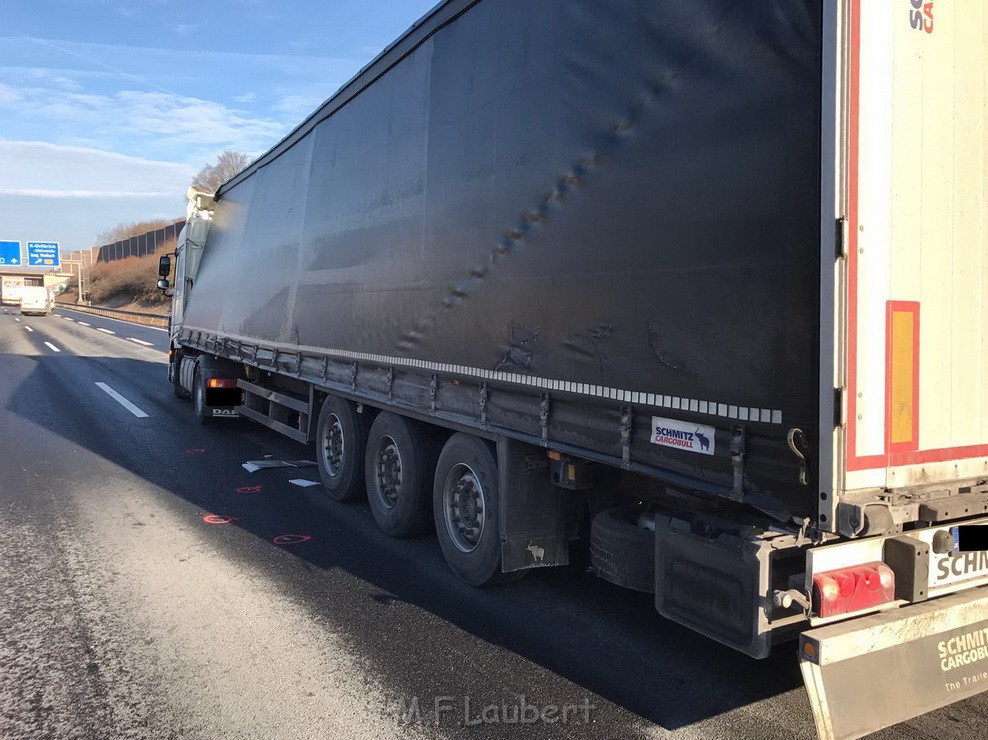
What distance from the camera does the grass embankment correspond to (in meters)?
73.9

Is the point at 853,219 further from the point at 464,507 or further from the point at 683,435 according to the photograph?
the point at 464,507

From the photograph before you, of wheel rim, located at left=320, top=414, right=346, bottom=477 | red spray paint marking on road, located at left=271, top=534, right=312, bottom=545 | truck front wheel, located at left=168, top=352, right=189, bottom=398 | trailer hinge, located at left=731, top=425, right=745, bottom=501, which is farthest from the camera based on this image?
truck front wheel, located at left=168, top=352, right=189, bottom=398

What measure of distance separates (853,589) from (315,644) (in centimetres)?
290

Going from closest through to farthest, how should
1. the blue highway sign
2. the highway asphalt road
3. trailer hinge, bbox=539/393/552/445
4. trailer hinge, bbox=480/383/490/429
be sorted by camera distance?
1. the highway asphalt road
2. trailer hinge, bbox=539/393/552/445
3. trailer hinge, bbox=480/383/490/429
4. the blue highway sign

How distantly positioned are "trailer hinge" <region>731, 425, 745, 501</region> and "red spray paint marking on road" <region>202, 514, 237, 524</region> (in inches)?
204

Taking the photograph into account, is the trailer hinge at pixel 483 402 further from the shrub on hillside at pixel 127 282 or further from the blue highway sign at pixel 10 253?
the blue highway sign at pixel 10 253

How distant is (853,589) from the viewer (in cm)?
309

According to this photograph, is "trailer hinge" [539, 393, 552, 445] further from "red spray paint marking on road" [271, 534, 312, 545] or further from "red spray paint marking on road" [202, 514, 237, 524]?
"red spray paint marking on road" [202, 514, 237, 524]

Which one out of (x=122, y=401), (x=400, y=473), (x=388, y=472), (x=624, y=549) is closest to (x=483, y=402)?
(x=624, y=549)

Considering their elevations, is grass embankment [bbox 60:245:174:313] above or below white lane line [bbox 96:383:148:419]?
above

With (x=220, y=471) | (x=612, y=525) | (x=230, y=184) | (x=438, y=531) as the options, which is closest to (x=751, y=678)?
(x=612, y=525)

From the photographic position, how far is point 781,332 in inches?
117

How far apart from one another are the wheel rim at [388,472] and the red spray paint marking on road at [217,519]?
4.93ft

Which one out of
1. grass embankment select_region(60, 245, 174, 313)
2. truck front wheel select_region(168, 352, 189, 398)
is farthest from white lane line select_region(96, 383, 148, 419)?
grass embankment select_region(60, 245, 174, 313)
